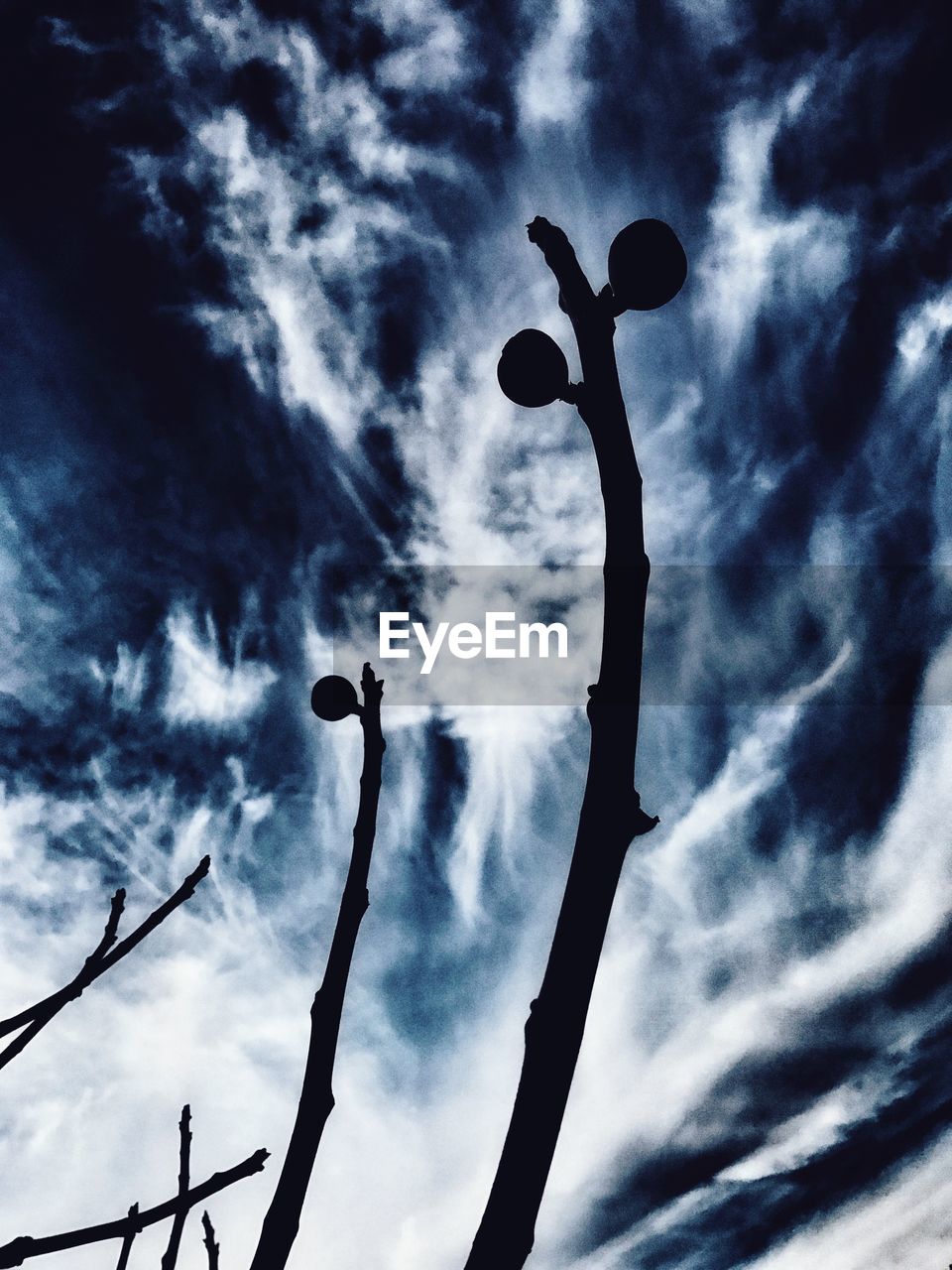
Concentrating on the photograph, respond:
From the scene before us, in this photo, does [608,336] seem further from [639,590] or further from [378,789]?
[378,789]

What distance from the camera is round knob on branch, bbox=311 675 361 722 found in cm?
383

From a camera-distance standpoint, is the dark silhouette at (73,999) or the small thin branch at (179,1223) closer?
the dark silhouette at (73,999)

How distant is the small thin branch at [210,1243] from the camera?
3846 mm

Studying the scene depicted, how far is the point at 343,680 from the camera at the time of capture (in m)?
3.90

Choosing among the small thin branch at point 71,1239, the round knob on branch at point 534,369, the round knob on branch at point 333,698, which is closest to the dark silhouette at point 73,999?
the small thin branch at point 71,1239

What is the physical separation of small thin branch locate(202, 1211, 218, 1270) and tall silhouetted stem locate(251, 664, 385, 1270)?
4.22 ft

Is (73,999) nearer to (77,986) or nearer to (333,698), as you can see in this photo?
(77,986)

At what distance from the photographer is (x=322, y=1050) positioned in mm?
3070

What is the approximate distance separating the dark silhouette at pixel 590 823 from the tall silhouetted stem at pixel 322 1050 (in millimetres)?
1188

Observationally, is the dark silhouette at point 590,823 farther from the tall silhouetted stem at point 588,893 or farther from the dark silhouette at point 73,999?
the dark silhouette at point 73,999

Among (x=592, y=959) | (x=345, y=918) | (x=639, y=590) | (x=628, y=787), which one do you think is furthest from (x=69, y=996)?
(x=639, y=590)

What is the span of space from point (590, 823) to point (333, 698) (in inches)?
81.1

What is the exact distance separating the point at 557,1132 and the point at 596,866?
0.67m

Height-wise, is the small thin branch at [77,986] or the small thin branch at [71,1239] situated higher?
the small thin branch at [77,986]
